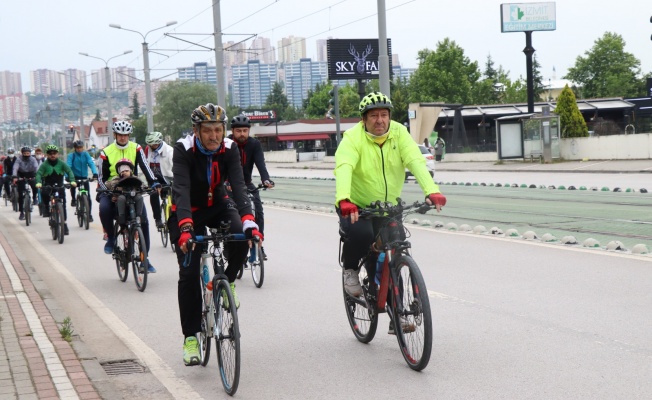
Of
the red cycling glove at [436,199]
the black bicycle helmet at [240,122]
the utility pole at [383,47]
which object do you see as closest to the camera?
the red cycling glove at [436,199]

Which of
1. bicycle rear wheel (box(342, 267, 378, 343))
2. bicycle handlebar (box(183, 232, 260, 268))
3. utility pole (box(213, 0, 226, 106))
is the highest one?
utility pole (box(213, 0, 226, 106))

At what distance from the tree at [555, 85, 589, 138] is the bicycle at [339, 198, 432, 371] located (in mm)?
36578

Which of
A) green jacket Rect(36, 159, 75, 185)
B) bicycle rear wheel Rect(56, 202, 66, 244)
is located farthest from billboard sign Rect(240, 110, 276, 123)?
bicycle rear wheel Rect(56, 202, 66, 244)

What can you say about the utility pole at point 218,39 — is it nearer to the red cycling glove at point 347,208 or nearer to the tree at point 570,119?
the tree at point 570,119

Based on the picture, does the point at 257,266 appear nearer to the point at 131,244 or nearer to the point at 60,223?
the point at 131,244

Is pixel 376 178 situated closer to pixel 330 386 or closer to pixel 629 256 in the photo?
pixel 330 386

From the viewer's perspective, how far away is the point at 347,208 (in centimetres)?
611

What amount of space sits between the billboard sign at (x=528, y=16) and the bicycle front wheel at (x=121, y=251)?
47444 mm

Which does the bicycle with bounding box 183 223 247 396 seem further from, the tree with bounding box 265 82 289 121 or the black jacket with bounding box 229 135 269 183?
the tree with bounding box 265 82 289 121

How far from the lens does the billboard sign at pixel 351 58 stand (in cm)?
6938

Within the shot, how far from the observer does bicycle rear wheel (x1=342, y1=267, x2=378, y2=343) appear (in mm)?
6844

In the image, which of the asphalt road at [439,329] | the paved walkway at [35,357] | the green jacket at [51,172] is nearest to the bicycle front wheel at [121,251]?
the asphalt road at [439,329]

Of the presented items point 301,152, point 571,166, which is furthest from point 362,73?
point 571,166

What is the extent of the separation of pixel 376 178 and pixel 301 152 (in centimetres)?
7414
